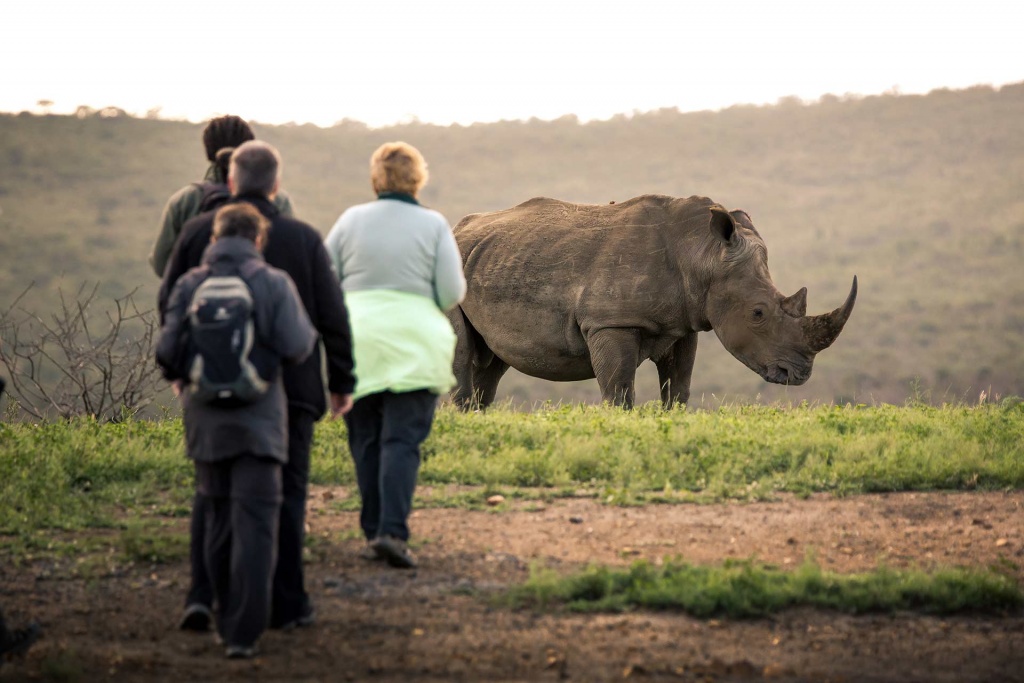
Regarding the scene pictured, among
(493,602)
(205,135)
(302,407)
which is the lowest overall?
(493,602)

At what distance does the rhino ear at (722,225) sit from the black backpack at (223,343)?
683cm

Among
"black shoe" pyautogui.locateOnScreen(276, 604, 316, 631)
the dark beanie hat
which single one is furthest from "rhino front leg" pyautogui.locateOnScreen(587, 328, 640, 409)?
"black shoe" pyautogui.locateOnScreen(276, 604, 316, 631)

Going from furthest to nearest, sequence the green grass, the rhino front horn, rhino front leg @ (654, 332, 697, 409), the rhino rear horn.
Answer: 1. rhino front leg @ (654, 332, 697, 409)
2. the rhino rear horn
3. the rhino front horn
4. the green grass

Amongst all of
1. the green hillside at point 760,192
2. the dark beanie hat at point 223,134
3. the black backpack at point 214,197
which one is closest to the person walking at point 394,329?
the black backpack at point 214,197

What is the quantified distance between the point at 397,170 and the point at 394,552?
6.59 ft

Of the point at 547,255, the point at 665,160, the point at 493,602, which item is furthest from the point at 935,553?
the point at 665,160

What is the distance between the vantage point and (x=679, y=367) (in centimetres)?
1307

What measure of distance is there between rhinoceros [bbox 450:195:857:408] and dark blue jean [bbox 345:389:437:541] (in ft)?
17.5

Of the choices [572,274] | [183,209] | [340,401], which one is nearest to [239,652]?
[340,401]

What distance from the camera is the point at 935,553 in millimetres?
7852

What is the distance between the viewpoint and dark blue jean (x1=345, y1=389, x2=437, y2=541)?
7.02 meters

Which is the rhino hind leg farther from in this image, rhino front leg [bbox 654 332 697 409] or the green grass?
the green grass

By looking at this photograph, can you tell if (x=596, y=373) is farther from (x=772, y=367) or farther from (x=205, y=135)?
(x=205, y=135)

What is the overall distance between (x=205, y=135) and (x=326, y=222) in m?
54.1
